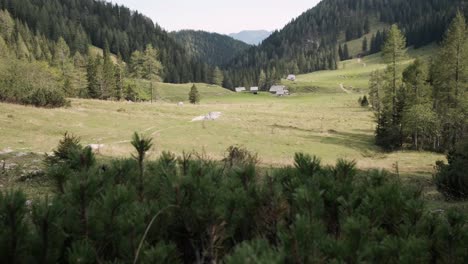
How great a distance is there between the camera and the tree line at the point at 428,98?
4050cm

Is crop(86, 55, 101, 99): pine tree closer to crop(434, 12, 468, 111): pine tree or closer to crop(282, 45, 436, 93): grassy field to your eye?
crop(434, 12, 468, 111): pine tree

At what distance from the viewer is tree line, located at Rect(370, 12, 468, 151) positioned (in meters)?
40.5

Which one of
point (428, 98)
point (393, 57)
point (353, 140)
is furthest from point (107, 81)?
point (428, 98)

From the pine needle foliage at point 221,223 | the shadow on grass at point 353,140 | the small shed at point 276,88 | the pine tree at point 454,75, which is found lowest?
the shadow on grass at point 353,140

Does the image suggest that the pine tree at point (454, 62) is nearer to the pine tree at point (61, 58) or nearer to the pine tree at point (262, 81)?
the pine tree at point (61, 58)

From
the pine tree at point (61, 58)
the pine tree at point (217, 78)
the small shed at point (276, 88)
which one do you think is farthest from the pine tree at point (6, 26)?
the small shed at point (276, 88)

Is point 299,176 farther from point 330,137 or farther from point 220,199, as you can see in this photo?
point 330,137

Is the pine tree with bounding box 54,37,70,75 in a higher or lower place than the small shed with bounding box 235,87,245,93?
higher

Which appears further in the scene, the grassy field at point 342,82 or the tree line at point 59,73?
the grassy field at point 342,82

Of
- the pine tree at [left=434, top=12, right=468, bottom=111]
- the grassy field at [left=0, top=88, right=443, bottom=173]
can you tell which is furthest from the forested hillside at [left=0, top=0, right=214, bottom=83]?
the pine tree at [left=434, top=12, right=468, bottom=111]

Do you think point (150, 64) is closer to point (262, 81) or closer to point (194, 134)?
point (194, 134)

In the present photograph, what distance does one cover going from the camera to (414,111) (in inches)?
1670

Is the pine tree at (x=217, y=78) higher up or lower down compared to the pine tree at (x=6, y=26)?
lower down

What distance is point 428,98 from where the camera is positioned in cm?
4391
